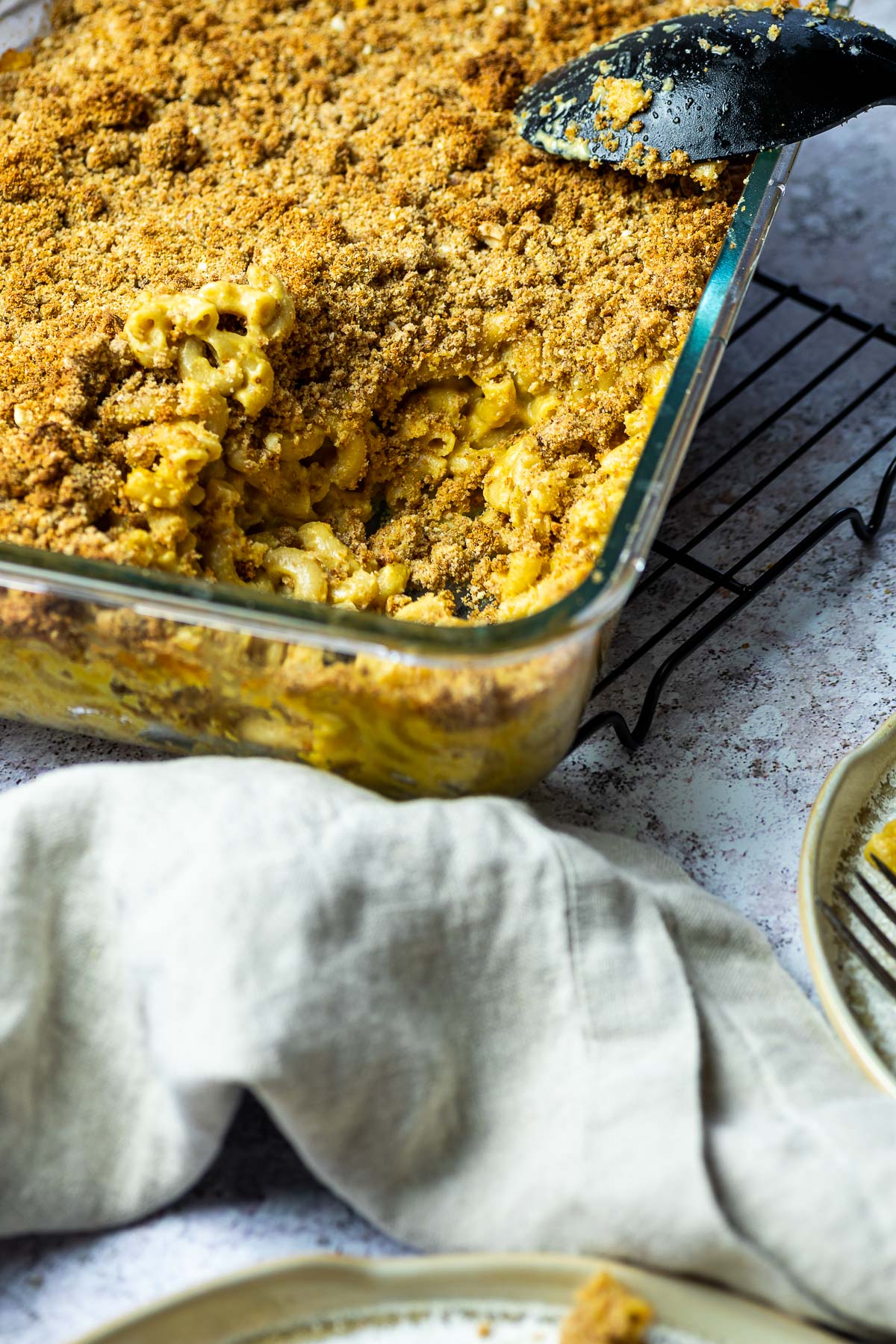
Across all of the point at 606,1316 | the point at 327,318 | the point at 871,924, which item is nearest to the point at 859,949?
the point at 871,924

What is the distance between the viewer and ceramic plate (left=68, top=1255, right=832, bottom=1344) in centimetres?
91

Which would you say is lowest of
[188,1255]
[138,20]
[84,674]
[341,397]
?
[188,1255]

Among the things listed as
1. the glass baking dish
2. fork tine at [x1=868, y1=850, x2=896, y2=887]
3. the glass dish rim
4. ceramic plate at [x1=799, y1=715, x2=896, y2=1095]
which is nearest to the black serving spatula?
the glass baking dish

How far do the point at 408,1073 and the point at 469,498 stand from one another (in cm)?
63

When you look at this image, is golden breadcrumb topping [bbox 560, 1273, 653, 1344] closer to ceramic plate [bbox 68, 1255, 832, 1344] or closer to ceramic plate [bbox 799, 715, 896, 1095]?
ceramic plate [bbox 68, 1255, 832, 1344]

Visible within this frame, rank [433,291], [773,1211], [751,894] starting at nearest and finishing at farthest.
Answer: [773,1211] → [751,894] → [433,291]

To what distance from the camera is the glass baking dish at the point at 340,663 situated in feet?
3.25

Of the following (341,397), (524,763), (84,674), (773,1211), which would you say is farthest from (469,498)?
(773,1211)

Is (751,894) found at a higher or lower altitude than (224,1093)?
lower

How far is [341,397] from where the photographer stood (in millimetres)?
1302

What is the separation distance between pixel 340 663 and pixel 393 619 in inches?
2.3

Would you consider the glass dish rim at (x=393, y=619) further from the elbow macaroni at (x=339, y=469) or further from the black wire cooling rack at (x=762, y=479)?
the black wire cooling rack at (x=762, y=479)

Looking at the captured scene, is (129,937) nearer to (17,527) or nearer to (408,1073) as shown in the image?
(408,1073)

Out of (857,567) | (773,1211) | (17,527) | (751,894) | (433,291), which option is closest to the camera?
(773,1211)
